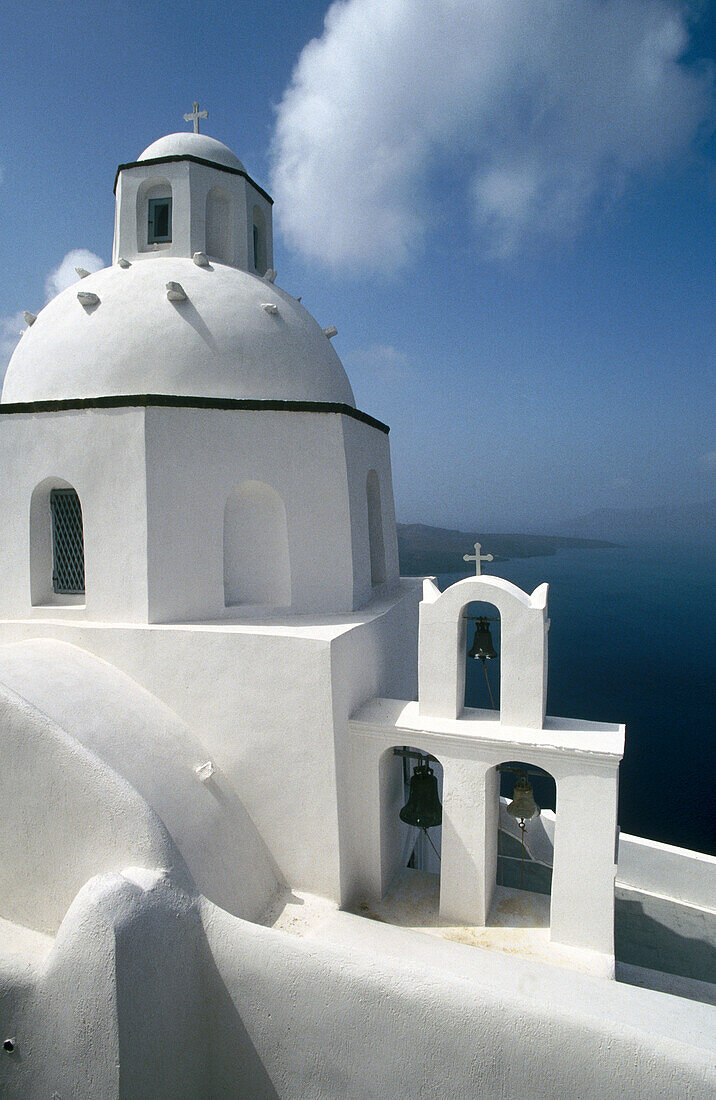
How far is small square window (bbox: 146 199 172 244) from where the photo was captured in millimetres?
8672

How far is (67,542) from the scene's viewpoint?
7328 millimetres

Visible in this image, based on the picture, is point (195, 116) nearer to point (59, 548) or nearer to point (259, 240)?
point (259, 240)

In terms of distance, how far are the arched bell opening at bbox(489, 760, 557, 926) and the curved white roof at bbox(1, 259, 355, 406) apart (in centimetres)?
499

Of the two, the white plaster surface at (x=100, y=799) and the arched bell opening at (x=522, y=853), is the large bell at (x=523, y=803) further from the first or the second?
the white plaster surface at (x=100, y=799)

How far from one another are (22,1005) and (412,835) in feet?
17.1

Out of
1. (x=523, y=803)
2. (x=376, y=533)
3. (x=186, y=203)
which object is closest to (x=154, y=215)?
(x=186, y=203)

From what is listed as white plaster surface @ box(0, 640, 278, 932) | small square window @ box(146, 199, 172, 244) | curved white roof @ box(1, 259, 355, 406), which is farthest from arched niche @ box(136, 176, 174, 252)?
white plaster surface @ box(0, 640, 278, 932)

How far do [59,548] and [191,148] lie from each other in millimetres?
5676

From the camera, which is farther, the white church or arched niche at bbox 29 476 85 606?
arched niche at bbox 29 476 85 606

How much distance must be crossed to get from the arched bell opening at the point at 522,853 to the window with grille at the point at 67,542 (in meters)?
5.13

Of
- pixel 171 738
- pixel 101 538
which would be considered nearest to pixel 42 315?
pixel 101 538

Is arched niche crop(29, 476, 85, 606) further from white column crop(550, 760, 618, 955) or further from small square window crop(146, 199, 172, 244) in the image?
white column crop(550, 760, 618, 955)

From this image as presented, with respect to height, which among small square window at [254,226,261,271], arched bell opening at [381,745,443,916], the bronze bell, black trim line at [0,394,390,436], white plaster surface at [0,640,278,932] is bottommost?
arched bell opening at [381,745,443,916]

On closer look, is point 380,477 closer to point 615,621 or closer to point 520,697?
point 520,697
